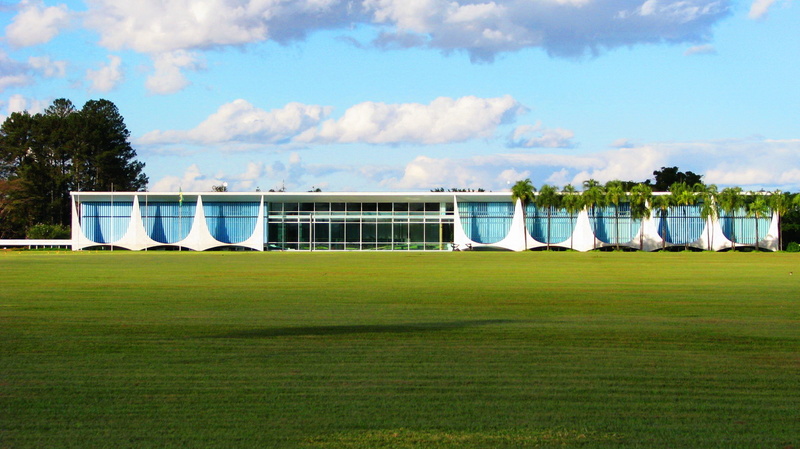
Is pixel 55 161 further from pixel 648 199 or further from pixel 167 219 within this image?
pixel 648 199

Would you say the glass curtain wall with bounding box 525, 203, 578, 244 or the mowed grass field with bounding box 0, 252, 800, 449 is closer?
the mowed grass field with bounding box 0, 252, 800, 449

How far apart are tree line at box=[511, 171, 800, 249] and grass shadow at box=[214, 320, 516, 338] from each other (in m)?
60.6

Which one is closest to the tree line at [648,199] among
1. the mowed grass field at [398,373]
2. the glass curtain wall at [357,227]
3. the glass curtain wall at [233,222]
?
the glass curtain wall at [357,227]

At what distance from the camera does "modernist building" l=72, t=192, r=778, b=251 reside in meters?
74.1

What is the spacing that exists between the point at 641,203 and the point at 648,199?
82cm

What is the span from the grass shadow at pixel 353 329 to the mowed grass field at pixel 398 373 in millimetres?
45

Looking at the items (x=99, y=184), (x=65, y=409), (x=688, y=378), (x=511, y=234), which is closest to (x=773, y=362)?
(x=688, y=378)

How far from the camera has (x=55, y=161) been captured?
9538 centimetres

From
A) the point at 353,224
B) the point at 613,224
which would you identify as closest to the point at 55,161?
the point at 353,224

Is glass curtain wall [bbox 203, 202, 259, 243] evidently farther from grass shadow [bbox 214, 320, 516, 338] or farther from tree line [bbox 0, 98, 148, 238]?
grass shadow [bbox 214, 320, 516, 338]

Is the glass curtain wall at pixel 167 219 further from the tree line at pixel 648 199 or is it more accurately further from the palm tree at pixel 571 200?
the palm tree at pixel 571 200

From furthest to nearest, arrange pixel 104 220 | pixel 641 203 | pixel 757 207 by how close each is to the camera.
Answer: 1. pixel 104 220
2. pixel 757 207
3. pixel 641 203

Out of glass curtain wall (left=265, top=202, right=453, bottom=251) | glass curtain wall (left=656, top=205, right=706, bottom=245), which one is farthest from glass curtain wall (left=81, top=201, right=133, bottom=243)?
glass curtain wall (left=656, top=205, right=706, bottom=245)

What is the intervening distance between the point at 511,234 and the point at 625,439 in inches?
2696
